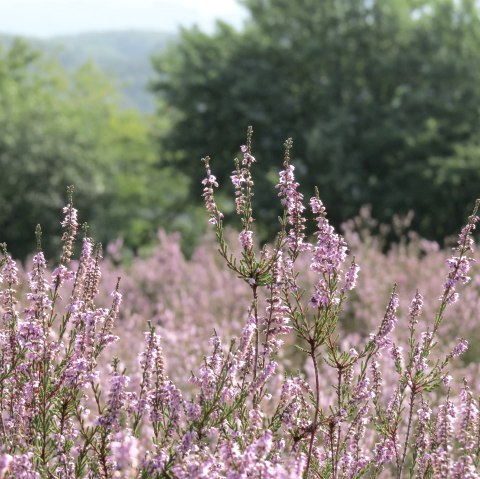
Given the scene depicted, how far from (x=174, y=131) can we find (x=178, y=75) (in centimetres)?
176

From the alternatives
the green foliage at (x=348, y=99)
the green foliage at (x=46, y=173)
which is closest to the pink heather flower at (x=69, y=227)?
the green foliage at (x=348, y=99)

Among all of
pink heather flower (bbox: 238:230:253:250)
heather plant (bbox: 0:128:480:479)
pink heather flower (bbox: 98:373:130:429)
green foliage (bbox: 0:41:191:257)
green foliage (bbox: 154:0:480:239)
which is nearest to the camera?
pink heather flower (bbox: 98:373:130:429)

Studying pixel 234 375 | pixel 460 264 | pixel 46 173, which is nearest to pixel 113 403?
pixel 234 375

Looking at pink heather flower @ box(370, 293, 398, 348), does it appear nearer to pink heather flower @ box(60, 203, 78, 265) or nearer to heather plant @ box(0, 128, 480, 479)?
heather plant @ box(0, 128, 480, 479)

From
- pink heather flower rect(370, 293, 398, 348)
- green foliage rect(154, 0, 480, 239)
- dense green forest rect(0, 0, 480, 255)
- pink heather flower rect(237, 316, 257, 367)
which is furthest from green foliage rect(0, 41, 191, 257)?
pink heather flower rect(370, 293, 398, 348)

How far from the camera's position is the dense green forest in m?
22.3

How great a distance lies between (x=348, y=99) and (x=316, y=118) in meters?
1.20

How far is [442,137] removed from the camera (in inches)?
883

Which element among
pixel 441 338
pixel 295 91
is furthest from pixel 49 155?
pixel 441 338

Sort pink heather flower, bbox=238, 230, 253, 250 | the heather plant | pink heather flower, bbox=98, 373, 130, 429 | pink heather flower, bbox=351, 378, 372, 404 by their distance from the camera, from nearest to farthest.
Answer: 1. pink heather flower, bbox=98, 373, 130, 429
2. the heather plant
3. pink heather flower, bbox=238, 230, 253, 250
4. pink heather flower, bbox=351, 378, 372, 404

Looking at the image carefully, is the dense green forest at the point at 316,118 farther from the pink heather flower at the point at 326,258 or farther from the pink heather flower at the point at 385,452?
the pink heather flower at the point at 326,258

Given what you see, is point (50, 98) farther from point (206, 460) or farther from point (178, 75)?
point (206, 460)

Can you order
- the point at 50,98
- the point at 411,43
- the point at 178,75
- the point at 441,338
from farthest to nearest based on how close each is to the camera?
the point at 50,98 → the point at 178,75 → the point at 411,43 → the point at 441,338

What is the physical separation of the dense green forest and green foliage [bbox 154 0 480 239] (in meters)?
0.04
